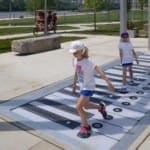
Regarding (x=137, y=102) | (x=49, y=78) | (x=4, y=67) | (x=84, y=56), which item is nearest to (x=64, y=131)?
(x=84, y=56)

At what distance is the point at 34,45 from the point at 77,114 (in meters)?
8.24

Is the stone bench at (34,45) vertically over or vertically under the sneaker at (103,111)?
over

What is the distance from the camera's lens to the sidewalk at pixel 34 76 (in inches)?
228

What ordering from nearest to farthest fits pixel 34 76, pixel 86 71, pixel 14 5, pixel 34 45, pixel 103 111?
pixel 86 71 < pixel 103 111 < pixel 34 76 < pixel 34 45 < pixel 14 5

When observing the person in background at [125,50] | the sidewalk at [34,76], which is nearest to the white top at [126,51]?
the person in background at [125,50]

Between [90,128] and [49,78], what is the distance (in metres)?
4.31

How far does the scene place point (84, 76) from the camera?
583cm

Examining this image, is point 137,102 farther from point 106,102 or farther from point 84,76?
point 84,76

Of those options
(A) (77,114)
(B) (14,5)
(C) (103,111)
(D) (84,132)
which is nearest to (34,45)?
(A) (77,114)

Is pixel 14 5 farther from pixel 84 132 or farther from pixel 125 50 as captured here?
pixel 84 132

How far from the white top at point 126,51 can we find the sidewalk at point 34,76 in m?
2.07

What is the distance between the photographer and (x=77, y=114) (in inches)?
278

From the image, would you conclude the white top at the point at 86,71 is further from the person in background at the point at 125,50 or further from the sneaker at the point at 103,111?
the person in background at the point at 125,50

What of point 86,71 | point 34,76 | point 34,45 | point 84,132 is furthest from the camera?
point 34,45
